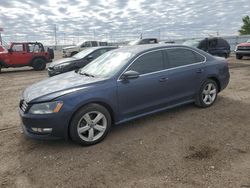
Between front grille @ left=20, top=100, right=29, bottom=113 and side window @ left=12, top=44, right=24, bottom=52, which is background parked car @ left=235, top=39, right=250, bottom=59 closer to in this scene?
side window @ left=12, top=44, right=24, bottom=52

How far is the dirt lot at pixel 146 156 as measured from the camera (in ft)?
10.2

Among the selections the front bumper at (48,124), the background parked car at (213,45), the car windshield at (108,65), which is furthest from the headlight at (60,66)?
the background parked car at (213,45)

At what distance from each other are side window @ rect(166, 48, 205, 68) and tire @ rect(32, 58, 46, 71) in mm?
12126

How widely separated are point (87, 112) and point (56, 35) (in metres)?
64.3

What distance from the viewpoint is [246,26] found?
1553 inches

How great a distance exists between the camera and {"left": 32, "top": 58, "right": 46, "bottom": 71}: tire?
50.6ft

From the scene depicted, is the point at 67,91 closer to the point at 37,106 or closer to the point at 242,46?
the point at 37,106

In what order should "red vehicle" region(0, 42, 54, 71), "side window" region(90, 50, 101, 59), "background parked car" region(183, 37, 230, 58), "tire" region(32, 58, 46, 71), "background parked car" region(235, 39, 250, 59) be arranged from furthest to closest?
"background parked car" region(235, 39, 250, 59)
"tire" region(32, 58, 46, 71)
"red vehicle" region(0, 42, 54, 71)
"background parked car" region(183, 37, 230, 58)
"side window" region(90, 50, 101, 59)

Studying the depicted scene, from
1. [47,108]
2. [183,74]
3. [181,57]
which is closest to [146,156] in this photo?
[47,108]

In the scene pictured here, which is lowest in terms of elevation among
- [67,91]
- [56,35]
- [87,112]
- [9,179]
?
[9,179]

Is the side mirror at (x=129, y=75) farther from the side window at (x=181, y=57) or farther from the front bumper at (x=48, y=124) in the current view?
the front bumper at (x=48, y=124)

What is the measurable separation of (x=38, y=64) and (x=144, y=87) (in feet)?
41.0

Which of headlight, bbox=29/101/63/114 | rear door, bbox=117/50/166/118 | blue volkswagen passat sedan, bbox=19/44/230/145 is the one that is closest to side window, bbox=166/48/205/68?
blue volkswagen passat sedan, bbox=19/44/230/145

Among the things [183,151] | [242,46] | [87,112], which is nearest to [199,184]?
[183,151]
